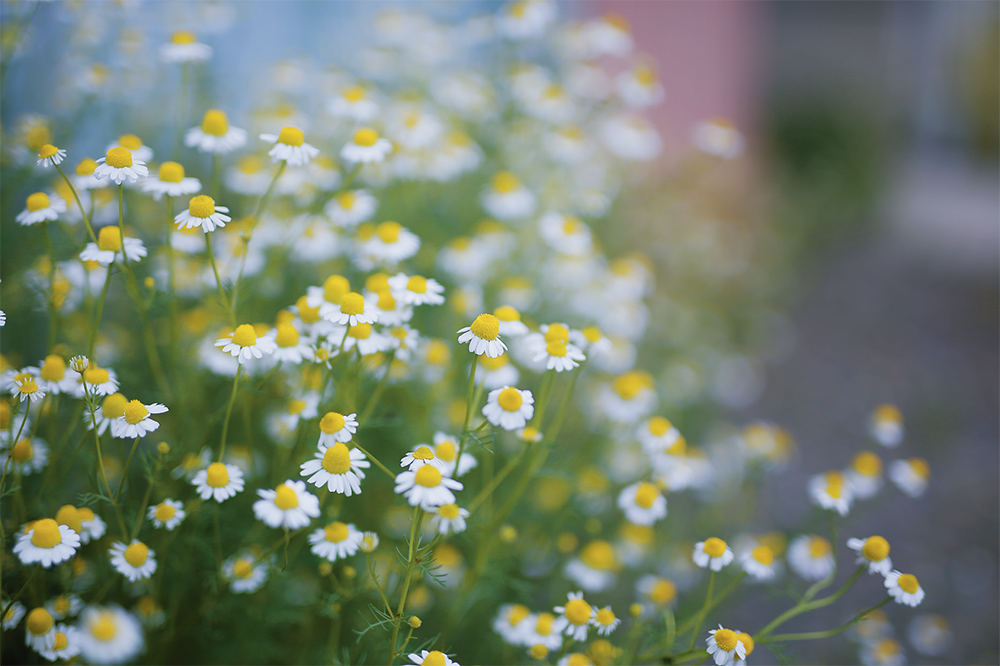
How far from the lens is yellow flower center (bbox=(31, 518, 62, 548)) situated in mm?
916

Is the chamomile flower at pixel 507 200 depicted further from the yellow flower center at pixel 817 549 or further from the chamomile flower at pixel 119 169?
the yellow flower center at pixel 817 549

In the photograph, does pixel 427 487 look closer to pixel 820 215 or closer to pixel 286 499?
pixel 286 499

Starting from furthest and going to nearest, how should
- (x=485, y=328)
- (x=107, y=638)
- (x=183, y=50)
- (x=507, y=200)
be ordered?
(x=507, y=200), (x=183, y=50), (x=485, y=328), (x=107, y=638)

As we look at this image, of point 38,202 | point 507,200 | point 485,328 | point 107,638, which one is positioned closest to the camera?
point 107,638

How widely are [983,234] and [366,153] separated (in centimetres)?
618

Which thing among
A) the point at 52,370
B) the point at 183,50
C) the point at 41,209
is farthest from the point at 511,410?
the point at 183,50

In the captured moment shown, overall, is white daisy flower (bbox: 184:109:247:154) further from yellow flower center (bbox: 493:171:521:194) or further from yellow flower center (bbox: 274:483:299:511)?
yellow flower center (bbox: 493:171:521:194)

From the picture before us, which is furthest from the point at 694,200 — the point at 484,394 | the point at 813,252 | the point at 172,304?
the point at 172,304

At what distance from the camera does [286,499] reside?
98 cm

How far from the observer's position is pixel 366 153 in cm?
131

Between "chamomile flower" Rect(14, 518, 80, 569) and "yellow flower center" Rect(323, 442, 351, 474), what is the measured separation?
1.21 ft

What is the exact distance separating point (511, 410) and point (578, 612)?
344mm

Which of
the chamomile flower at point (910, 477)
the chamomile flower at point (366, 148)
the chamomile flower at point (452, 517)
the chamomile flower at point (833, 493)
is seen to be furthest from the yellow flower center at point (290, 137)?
the chamomile flower at point (910, 477)

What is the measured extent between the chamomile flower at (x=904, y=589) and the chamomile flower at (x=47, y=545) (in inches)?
49.1
